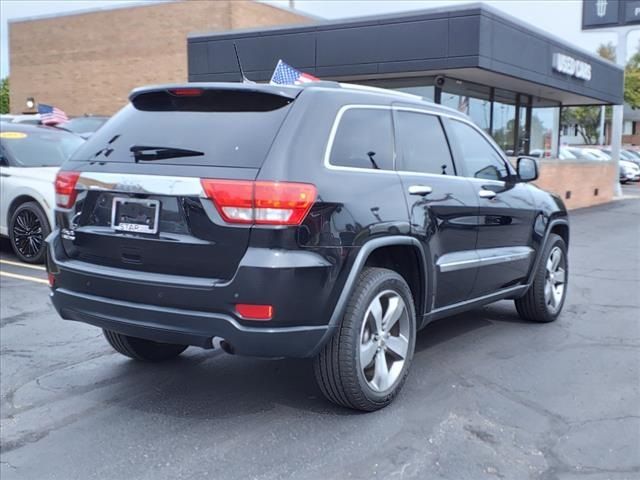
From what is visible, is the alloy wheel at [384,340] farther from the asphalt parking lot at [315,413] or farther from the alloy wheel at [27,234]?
the alloy wheel at [27,234]

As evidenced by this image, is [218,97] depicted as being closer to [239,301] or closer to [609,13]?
[239,301]

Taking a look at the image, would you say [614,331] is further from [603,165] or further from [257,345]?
[603,165]

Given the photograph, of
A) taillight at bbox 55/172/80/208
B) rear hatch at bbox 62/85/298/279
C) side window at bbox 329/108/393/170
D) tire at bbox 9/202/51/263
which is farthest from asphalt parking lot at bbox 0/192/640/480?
tire at bbox 9/202/51/263

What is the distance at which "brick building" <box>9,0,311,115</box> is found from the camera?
26.9m

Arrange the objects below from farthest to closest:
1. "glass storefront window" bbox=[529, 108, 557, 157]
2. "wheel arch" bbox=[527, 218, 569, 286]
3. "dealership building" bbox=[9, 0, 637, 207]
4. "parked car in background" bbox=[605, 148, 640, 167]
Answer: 1. "parked car in background" bbox=[605, 148, 640, 167]
2. "glass storefront window" bbox=[529, 108, 557, 157]
3. "dealership building" bbox=[9, 0, 637, 207]
4. "wheel arch" bbox=[527, 218, 569, 286]

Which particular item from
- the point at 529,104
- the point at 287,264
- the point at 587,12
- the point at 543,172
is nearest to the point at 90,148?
the point at 287,264

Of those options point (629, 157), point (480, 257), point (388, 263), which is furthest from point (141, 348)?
point (629, 157)

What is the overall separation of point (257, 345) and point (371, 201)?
1.07 m

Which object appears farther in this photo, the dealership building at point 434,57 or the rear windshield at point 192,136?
the dealership building at point 434,57

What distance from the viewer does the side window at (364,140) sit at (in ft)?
13.2

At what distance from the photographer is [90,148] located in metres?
4.28

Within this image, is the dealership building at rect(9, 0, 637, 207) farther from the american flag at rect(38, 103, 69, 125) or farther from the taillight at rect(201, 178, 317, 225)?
the taillight at rect(201, 178, 317, 225)

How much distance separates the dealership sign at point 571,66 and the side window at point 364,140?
1408cm

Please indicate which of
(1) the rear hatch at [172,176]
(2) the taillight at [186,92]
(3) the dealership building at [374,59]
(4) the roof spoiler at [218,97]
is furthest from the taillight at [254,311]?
(3) the dealership building at [374,59]
